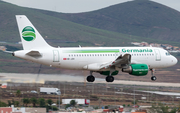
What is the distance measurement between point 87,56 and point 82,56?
70cm

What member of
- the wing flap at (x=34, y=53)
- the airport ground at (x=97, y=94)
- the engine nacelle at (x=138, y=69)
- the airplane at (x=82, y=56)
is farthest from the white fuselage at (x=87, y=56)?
the airport ground at (x=97, y=94)

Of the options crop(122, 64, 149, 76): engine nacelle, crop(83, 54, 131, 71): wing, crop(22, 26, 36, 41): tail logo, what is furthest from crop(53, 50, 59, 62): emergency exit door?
crop(122, 64, 149, 76): engine nacelle

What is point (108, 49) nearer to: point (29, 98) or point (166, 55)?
point (166, 55)

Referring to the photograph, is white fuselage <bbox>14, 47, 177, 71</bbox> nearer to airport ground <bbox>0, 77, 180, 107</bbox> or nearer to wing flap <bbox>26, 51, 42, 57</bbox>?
wing flap <bbox>26, 51, 42, 57</bbox>

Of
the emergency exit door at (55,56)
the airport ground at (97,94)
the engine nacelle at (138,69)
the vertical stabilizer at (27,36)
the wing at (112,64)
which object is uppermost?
the vertical stabilizer at (27,36)

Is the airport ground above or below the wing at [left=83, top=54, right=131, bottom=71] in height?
below

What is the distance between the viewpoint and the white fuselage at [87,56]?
2083 inches

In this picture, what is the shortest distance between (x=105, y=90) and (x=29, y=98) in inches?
728

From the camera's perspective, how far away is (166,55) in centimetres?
5791

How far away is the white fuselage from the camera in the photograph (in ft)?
174

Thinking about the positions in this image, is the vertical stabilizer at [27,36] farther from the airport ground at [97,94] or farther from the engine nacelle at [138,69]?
the airport ground at [97,94]

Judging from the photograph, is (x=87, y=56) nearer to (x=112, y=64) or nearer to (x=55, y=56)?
(x=112, y=64)

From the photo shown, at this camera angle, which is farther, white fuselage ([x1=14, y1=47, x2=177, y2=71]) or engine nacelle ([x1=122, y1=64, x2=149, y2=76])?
engine nacelle ([x1=122, y1=64, x2=149, y2=76])

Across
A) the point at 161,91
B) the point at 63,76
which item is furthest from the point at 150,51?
the point at 161,91
